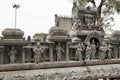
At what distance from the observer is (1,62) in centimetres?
745

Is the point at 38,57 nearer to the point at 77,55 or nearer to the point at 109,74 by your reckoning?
the point at 77,55

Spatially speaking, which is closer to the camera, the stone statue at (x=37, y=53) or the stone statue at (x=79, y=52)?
the stone statue at (x=37, y=53)

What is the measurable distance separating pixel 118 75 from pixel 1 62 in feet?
18.1

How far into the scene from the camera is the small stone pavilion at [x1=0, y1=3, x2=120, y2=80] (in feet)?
24.9

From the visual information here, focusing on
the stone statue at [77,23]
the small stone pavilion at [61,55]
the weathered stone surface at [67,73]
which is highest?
the stone statue at [77,23]

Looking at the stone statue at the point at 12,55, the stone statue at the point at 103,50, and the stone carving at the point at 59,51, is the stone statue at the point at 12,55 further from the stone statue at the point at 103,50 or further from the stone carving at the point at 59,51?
the stone statue at the point at 103,50

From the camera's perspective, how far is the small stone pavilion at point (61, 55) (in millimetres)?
7598

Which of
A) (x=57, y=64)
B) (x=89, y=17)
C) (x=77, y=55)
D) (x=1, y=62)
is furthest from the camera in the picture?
(x=89, y=17)

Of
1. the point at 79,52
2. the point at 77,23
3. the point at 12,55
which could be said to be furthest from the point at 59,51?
the point at 77,23

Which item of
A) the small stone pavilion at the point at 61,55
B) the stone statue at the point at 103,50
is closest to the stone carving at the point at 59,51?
the small stone pavilion at the point at 61,55

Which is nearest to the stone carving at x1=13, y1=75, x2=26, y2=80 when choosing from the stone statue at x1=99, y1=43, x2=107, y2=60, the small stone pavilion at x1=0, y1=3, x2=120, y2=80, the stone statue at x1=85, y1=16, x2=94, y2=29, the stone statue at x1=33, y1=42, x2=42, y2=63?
the small stone pavilion at x1=0, y1=3, x2=120, y2=80

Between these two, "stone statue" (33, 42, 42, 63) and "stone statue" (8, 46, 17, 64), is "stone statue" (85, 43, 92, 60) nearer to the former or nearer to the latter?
"stone statue" (33, 42, 42, 63)

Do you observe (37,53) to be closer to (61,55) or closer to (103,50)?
(61,55)

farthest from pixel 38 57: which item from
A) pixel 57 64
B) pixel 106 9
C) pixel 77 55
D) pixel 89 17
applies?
pixel 106 9
